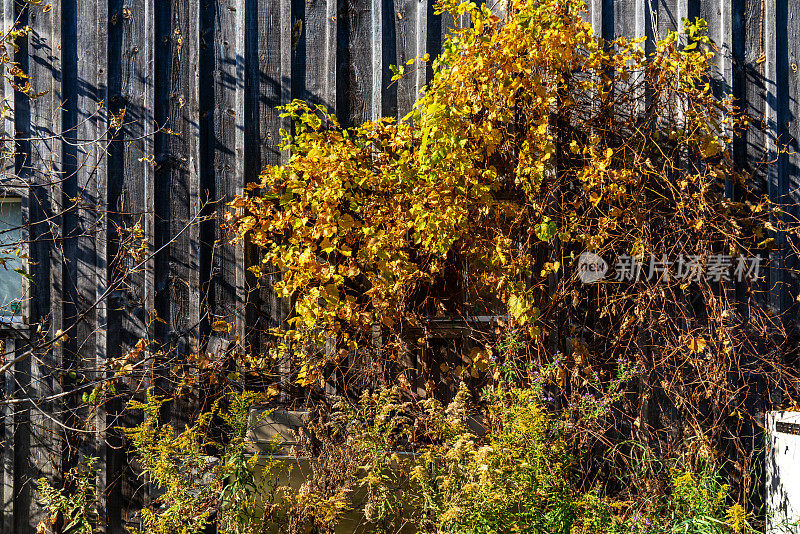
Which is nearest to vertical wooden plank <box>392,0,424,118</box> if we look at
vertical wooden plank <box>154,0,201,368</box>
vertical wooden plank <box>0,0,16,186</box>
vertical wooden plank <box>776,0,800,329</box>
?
vertical wooden plank <box>154,0,201,368</box>

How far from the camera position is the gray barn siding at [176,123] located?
3.59 metres

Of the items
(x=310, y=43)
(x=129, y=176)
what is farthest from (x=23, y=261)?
(x=310, y=43)

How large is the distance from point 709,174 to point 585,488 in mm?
1920

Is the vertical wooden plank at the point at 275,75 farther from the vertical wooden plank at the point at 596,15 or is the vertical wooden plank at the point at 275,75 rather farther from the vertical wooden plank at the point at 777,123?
the vertical wooden plank at the point at 777,123

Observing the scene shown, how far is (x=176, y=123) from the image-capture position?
3.73 meters

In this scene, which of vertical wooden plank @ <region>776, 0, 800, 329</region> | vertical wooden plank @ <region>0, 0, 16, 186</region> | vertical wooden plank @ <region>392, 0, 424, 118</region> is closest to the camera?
vertical wooden plank @ <region>776, 0, 800, 329</region>

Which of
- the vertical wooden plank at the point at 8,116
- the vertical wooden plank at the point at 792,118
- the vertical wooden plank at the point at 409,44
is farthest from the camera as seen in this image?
the vertical wooden plank at the point at 8,116

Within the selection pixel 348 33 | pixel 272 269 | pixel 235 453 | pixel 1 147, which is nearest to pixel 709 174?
pixel 348 33

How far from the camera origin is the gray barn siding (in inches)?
141

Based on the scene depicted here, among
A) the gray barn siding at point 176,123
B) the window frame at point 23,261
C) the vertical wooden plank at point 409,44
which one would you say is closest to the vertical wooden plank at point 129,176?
the gray barn siding at point 176,123

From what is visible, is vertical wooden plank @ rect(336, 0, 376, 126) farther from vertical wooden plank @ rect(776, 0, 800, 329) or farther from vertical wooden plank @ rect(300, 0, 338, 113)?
vertical wooden plank @ rect(776, 0, 800, 329)

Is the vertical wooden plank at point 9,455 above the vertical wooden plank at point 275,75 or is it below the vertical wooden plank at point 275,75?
below

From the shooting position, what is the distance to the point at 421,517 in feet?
8.82

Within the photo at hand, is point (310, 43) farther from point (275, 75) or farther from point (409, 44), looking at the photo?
point (409, 44)
